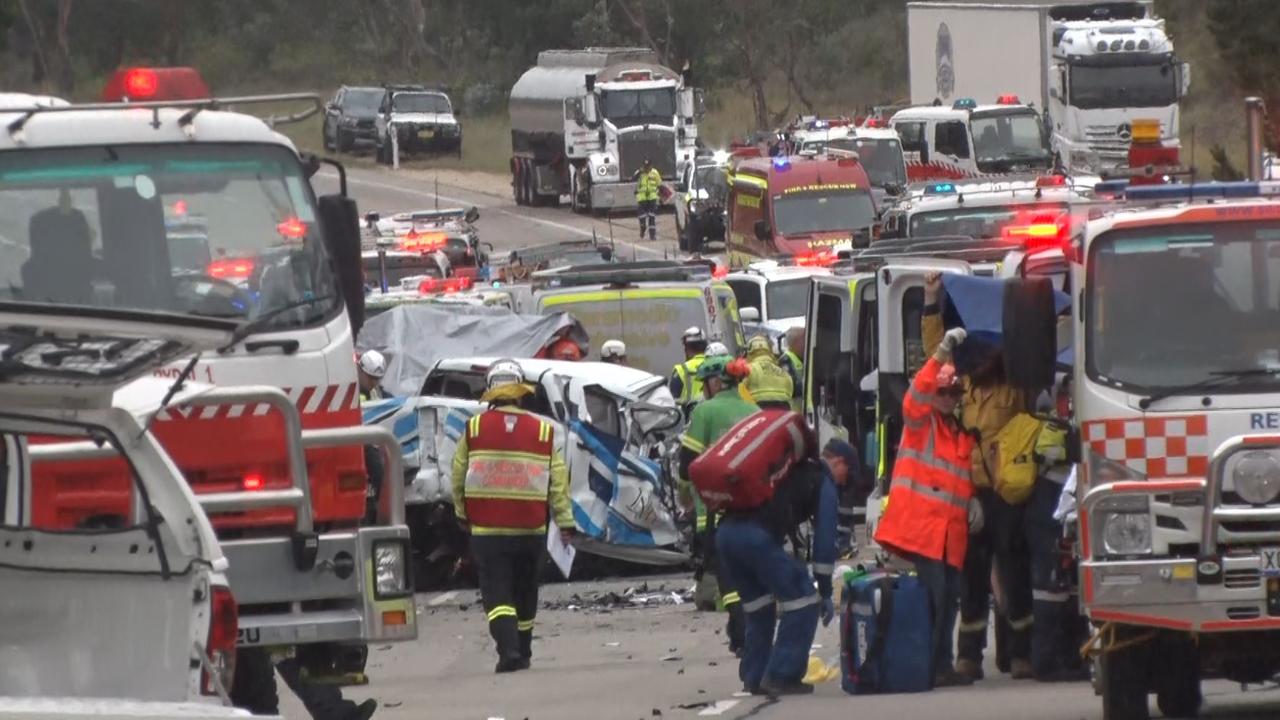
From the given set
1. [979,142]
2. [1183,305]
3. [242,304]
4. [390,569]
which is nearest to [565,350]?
[242,304]

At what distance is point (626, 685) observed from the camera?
12766mm

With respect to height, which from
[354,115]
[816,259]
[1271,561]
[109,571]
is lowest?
[354,115]

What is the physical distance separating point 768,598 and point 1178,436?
326 cm

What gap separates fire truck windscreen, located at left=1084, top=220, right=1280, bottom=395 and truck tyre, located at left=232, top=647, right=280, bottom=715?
354cm

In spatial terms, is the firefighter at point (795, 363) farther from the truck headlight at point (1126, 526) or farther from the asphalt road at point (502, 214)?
the asphalt road at point (502, 214)

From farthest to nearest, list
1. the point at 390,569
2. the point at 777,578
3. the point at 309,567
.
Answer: the point at 777,578, the point at 390,569, the point at 309,567

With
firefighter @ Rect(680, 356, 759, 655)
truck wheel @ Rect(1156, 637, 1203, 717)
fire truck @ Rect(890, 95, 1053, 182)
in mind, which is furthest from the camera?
fire truck @ Rect(890, 95, 1053, 182)

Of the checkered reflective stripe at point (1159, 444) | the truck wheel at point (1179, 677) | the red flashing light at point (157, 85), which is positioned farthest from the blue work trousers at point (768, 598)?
the red flashing light at point (157, 85)

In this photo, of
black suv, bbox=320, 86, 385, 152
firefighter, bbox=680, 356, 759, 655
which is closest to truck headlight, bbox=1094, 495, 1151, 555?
firefighter, bbox=680, 356, 759, 655

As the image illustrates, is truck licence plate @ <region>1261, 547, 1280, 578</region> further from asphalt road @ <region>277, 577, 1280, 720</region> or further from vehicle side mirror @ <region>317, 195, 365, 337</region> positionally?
vehicle side mirror @ <region>317, 195, 365, 337</region>

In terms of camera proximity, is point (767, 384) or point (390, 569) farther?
point (767, 384)

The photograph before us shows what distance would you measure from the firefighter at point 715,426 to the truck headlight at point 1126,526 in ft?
12.7

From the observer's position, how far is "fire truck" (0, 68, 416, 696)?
9.55 meters

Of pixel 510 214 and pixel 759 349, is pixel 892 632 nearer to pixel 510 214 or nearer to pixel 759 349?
pixel 759 349
